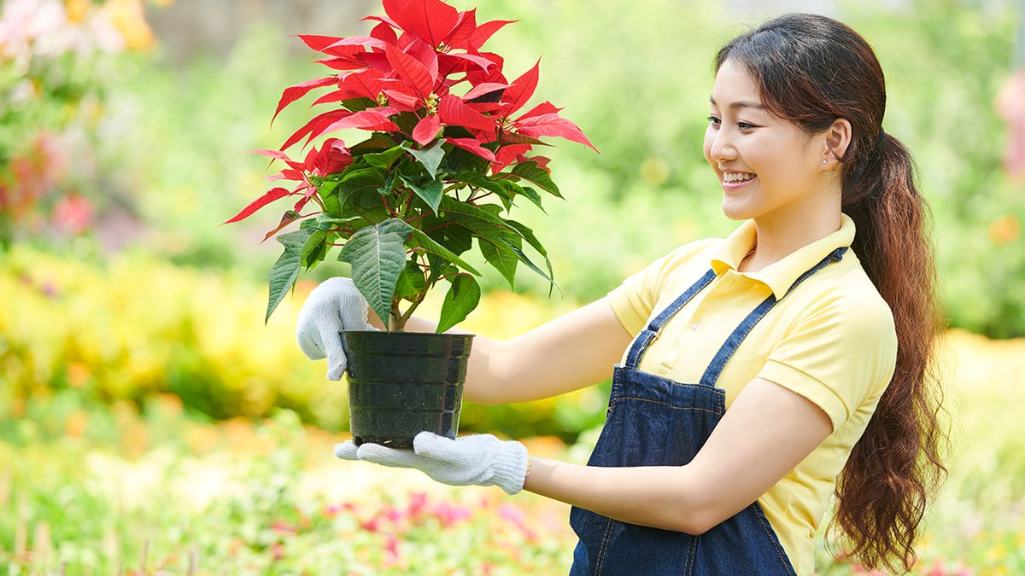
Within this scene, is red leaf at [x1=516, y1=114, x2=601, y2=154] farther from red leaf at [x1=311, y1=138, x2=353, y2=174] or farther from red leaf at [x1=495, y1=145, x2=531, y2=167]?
red leaf at [x1=311, y1=138, x2=353, y2=174]

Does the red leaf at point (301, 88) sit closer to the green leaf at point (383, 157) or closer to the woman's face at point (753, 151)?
the green leaf at point (383, 157)

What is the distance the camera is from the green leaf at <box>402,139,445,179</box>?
1414 millimetres

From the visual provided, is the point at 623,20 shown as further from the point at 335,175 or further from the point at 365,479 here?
the point at 335,175

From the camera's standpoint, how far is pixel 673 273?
1.91 m

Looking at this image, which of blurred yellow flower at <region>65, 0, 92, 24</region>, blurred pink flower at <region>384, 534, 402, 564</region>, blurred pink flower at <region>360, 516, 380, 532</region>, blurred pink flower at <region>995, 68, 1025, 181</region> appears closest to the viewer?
blurred pink flower at <region>384, 534, 402, 564</region>

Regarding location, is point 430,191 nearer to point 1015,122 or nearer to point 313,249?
point 313,249

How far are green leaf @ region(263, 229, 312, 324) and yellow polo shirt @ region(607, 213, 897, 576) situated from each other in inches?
22.1

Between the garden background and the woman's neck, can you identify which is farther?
the garden background

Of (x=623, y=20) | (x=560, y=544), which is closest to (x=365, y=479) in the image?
(x=560, y=544)

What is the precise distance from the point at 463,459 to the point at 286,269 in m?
0.35

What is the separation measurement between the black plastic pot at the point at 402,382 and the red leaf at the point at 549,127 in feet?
0.99

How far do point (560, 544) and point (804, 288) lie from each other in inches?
54.7

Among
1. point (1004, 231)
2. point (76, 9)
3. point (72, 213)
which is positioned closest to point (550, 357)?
point (76, 9)

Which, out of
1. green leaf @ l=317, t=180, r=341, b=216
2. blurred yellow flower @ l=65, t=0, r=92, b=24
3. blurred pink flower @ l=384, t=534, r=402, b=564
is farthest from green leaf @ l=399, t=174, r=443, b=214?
blurred yellow flower @ l=65, t=0, r=92, b=24
